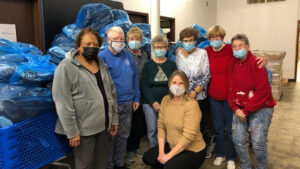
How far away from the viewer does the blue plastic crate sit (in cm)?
140

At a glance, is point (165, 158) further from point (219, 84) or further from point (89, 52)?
point (89, 52)

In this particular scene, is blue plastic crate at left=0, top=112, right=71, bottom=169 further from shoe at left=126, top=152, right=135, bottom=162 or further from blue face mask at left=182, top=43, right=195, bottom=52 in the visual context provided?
blue face mask at left=182, top=43, right=195, bottom=52

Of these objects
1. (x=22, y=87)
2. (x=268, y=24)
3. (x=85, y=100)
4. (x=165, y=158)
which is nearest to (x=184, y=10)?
(x=268, y=24)

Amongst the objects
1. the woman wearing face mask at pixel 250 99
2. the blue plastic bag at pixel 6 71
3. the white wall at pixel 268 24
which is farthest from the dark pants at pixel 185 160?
the white wall at pixel 268 24

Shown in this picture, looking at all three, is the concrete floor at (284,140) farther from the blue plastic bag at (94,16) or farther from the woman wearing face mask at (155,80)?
the blue plastic bag at (94,16)

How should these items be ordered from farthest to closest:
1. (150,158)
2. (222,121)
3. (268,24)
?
(268,24), (222,121), (150,158)

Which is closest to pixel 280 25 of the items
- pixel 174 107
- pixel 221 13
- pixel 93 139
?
pixel 221 13

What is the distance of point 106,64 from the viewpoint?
2.05m

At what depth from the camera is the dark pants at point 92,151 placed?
1708 mm

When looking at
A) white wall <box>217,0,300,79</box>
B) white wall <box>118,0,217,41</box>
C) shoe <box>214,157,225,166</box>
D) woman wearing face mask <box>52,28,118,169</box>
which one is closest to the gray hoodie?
woman wearing face mask <box>52,28,118,169</box>

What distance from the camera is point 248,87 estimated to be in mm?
2029

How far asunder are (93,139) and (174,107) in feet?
2.37

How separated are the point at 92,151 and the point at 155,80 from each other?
90 cm

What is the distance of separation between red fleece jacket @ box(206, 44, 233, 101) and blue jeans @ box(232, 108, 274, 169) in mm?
274
